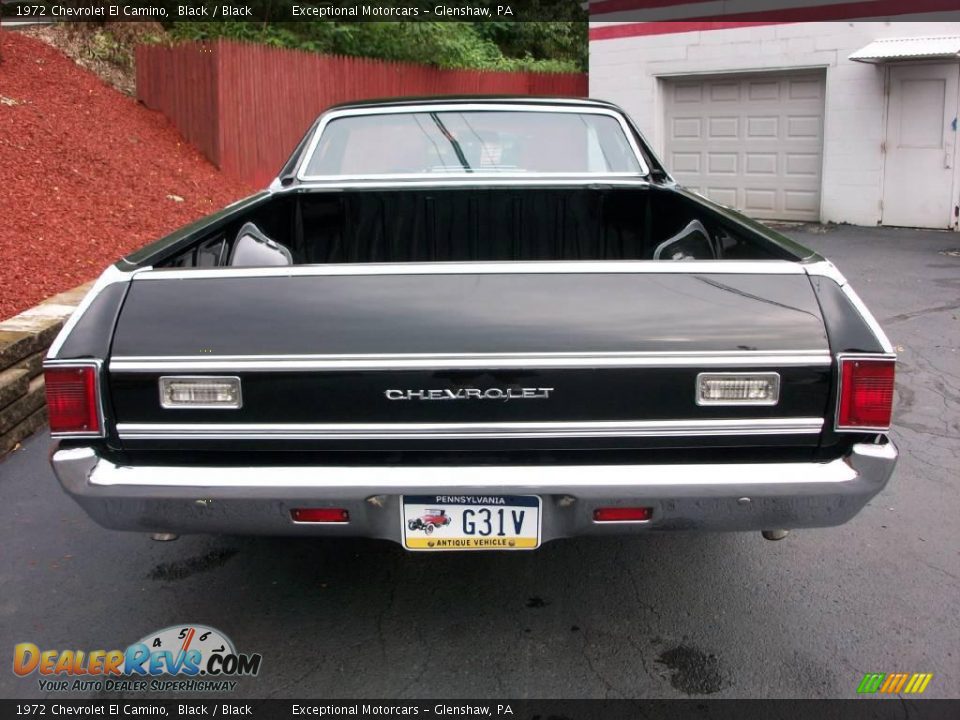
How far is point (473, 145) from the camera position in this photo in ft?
16.1

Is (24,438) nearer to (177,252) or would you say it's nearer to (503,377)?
(177,252)

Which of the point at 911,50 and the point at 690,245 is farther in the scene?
the point at 911,50

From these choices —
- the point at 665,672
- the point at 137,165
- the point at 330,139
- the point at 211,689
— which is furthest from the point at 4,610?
the point at 137,165

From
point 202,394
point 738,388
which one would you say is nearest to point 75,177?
point 202,394

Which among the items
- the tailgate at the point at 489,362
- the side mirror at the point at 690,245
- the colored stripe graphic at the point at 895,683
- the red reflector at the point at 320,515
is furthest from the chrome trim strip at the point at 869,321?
the red reflector at the point at 320,515

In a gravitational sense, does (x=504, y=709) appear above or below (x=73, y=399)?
below

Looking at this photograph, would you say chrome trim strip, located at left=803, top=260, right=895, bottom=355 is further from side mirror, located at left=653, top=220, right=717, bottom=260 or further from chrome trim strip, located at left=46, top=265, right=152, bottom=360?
chrome trim strip, located at left=46, top=265, right=152, bottom=360

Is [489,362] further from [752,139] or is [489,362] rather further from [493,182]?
[752,139]

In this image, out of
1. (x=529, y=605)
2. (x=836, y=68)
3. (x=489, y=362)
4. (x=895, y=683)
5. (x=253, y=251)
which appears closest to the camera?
(x=489, y=362)

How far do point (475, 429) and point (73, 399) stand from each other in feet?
3.73

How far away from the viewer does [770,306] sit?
8.55ft

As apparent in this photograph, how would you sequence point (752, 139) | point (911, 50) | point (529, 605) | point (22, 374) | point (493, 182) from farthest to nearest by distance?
point (752, 139), point (911, 50), point (22, 374), point (493, 182), point (529, 605)

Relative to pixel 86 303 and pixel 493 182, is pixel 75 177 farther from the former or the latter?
pixel 86 303

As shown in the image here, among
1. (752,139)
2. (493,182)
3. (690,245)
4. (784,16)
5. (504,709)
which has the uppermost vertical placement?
(784,16)
